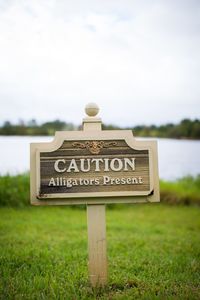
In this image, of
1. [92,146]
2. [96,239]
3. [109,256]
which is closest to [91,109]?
[92,146]

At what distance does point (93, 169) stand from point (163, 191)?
8472mm

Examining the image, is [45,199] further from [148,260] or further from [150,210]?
[150,210]

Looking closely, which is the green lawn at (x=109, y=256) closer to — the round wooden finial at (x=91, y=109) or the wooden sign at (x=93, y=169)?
the wooden sign at (x=93, y=169)

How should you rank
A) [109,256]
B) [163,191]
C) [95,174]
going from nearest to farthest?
1. [95,174]
2. [109,256]
3. [163,191]

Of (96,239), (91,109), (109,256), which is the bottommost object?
(109,256)

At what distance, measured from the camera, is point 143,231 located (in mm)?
7148

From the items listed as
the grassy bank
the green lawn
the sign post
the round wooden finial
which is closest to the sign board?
the sign post

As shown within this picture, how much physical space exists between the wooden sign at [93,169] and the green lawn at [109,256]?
71cm

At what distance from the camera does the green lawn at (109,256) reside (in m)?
3.35

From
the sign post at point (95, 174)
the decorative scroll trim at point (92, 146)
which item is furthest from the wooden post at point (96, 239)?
the decorative scroll trim at point (92, 146)

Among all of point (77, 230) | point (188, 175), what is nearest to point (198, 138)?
point (188, 175)

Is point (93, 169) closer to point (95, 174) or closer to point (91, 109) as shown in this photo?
point (95, 174)

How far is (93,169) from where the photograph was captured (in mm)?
3463

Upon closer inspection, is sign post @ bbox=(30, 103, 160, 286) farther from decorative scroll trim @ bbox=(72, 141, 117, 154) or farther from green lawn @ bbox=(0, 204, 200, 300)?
green lawn @ bbox=(0, 204, 200, 300)
